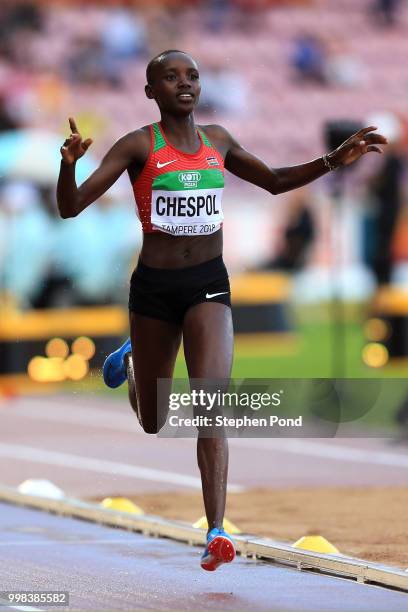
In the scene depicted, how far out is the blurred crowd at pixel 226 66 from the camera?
31484 mm

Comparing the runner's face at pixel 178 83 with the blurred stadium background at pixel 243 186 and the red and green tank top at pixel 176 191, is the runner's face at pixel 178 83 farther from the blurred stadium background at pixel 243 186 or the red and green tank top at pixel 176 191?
the blurred stadium background at pixel 243 186

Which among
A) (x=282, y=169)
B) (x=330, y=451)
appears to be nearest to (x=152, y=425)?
(x=282, y=169)

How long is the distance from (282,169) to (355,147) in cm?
39

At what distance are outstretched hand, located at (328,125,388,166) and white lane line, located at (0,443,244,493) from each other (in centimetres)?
435

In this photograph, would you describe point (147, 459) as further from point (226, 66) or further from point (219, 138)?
point (226, 66)

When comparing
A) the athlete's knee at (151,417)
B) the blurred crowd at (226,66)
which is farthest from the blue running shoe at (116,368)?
the blurred crowd at (226,66)

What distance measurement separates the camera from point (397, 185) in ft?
84.2

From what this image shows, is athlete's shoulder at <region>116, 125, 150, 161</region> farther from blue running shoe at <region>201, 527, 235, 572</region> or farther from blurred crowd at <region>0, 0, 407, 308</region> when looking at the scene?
blurred crowd at <region>0, 0, 407, 308</region>

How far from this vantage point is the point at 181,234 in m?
6.85

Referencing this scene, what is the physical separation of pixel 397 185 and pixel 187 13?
11600mm

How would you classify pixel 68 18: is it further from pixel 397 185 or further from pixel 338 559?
pixel 338 559

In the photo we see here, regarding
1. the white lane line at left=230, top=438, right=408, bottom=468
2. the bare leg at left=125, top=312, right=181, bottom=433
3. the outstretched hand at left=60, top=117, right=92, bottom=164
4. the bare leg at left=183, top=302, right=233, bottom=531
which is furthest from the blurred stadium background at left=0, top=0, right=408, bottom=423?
the outstretched hand at left=60, top=117, right=92, bottom=164

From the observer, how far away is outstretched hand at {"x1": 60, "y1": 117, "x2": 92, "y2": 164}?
634 centimetres

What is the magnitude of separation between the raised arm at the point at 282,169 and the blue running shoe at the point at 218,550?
1698 millimetres
